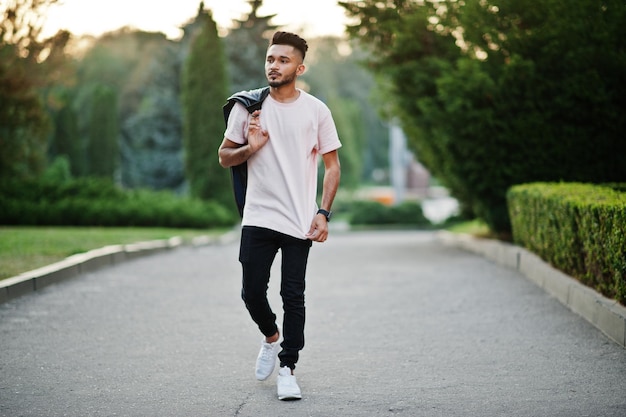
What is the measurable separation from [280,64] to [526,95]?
9059 millimetres

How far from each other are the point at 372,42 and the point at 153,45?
155ft

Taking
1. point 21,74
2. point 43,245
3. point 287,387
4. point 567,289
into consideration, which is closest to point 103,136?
point 21,74

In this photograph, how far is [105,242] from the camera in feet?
49.1

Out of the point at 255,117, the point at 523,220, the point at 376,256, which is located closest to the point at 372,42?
the point at 376,256

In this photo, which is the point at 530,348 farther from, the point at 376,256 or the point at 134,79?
the point at 134,79

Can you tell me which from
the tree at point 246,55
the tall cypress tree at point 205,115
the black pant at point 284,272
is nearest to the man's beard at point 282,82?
the black pant at point 284,272

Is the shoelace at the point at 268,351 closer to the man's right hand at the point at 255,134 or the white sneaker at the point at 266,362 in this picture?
the white sneaker at the point at 266,362

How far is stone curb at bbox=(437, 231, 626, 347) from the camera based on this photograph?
6.93 m

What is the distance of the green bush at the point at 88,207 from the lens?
20.4m

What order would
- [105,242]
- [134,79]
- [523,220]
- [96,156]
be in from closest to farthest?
[523,220] < [105,242] < [96,156] < [134,79]

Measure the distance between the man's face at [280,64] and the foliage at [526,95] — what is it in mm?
8518

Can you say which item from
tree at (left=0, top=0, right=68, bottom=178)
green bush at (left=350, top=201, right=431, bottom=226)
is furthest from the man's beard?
green bush at (left=350, top=201, right=431, bottom=226)

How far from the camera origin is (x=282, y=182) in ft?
17.3

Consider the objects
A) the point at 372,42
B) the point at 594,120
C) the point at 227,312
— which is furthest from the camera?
the point at 372,42
